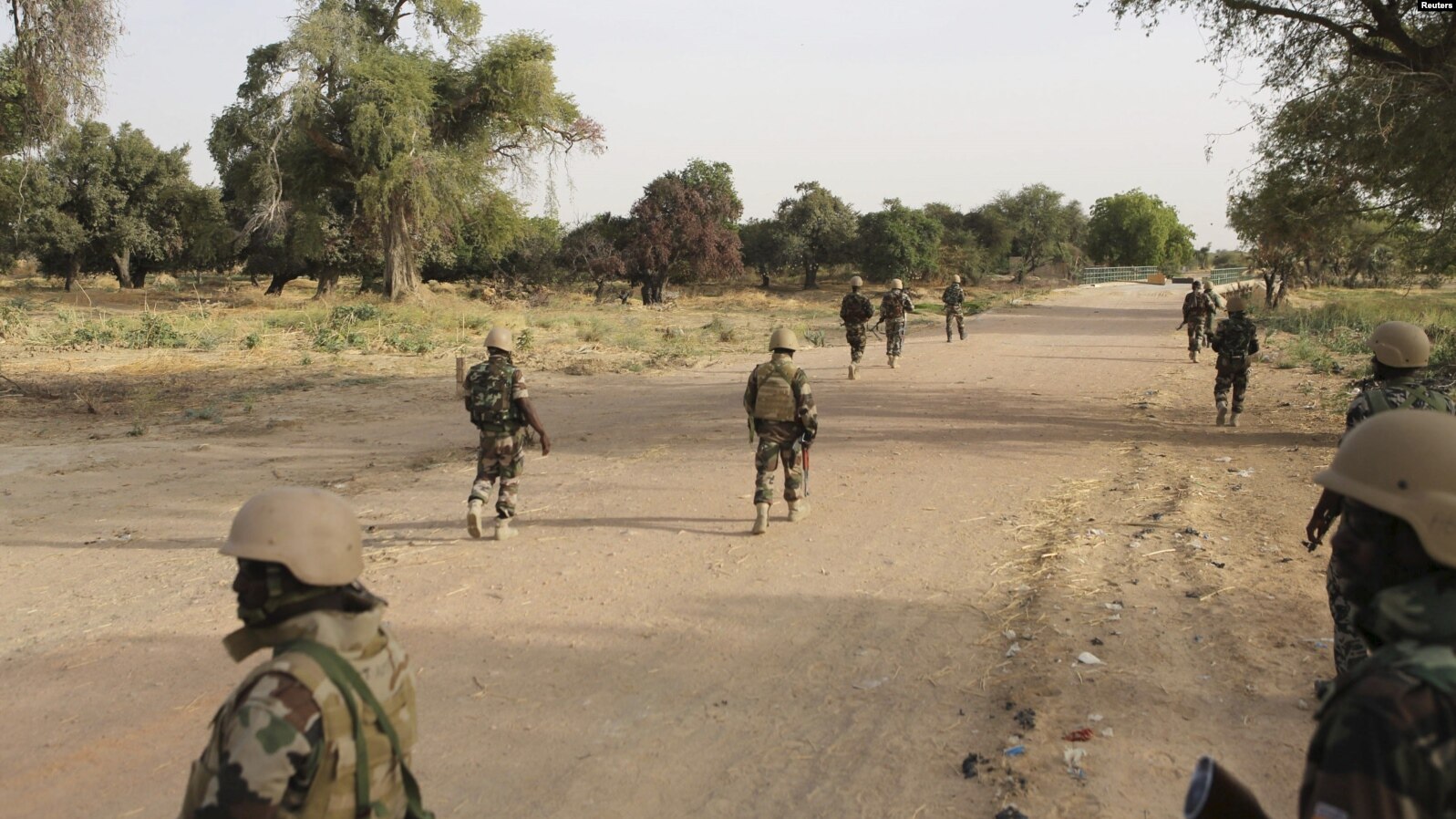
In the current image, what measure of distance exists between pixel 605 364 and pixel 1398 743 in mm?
19546

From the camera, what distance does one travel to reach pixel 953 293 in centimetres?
2423

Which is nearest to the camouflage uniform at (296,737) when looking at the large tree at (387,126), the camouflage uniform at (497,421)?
the camouflage uniform at (497,421)

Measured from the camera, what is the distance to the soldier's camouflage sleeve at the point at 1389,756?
1.67 meters

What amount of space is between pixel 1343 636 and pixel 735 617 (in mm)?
3184

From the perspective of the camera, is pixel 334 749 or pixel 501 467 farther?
pixel 501 467

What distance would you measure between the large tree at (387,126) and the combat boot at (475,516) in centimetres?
2719

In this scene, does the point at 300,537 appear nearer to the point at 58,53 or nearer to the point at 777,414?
the point at 777,414

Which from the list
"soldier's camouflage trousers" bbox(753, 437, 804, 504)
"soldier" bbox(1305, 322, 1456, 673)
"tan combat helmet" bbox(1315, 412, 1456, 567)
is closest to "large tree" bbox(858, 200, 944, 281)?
"soldier's camouflage trousers" bbox(753, 437, 804, 504)

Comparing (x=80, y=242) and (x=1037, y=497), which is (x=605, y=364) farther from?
(x=80, y=242)

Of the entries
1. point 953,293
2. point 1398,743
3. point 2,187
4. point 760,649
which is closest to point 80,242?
point 2,187

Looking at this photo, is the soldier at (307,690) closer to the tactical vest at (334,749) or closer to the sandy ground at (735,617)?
the tactical vest at (334,749)

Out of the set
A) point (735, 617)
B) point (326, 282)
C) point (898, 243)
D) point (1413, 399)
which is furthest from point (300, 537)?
point (898, 243)

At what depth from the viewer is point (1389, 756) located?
1.68 metres

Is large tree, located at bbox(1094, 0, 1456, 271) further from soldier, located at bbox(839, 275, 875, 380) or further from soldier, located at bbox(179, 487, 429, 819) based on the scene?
soldier, located at bbox(179, 487, 429, 819)
